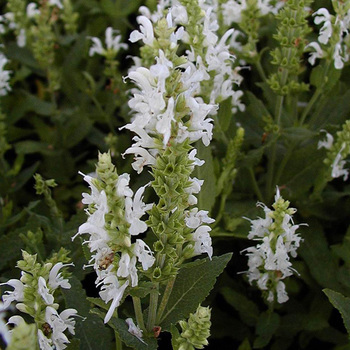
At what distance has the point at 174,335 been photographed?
179cm

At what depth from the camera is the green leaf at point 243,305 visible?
9.03 feet

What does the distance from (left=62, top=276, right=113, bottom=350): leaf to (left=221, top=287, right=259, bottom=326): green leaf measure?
767 millimetres

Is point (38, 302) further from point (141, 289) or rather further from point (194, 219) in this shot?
point (194, 219)

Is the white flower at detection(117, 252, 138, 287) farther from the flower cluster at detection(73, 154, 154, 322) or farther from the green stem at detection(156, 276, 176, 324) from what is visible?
the green stem at detection(156, 276, 176, 324)

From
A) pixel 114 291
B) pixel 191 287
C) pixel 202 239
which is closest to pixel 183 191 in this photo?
pixel 202 239

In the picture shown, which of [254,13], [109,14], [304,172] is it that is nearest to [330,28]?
[254,13]

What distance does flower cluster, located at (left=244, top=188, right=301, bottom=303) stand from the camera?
2.21 meters

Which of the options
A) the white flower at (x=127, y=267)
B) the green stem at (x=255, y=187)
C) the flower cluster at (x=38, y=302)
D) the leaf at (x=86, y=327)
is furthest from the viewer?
the green stem at (x=255, y=187)

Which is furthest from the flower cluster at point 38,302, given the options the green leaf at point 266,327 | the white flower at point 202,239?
the green leaf at point 266,327

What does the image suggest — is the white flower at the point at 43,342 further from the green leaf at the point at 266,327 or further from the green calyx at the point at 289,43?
the green calyx at the point at 289,43

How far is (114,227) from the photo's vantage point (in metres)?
1.62

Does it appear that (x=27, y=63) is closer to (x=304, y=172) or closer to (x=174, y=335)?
(x=304, y=172)

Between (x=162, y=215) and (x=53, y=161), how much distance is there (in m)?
2.12

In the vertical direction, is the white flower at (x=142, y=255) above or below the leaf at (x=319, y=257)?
above
